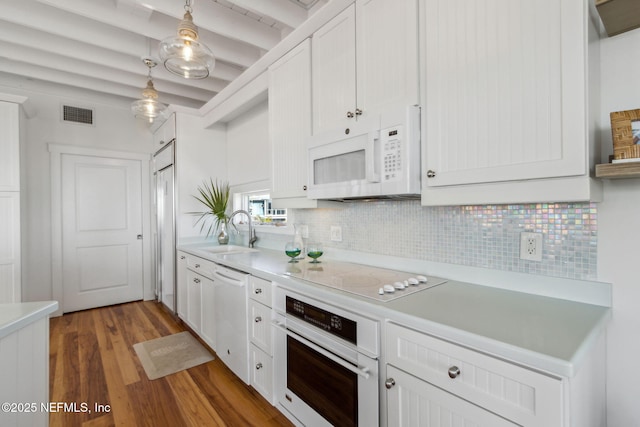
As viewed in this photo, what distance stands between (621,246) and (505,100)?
2.23 feet

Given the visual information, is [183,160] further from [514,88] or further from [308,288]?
[514,88]

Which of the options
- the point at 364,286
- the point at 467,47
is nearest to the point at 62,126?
the point at 364,286

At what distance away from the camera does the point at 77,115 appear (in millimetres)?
3914

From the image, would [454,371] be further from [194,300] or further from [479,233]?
[194,300]

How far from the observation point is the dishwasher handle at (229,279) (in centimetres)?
208

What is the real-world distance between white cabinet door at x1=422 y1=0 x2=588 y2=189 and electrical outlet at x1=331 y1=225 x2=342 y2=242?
3.23 ft

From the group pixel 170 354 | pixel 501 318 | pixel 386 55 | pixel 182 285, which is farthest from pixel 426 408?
pixel 182 285

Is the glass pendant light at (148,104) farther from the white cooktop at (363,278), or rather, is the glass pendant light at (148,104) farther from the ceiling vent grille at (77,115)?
the white cooktop at (363,278)

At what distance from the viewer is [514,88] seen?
3.56 ft

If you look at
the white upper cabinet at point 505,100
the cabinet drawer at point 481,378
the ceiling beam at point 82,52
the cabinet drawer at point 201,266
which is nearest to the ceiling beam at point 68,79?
the ceiling beam at point 82,52

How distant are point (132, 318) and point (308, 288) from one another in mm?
3226

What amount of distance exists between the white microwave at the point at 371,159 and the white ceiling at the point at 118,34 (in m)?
1.19

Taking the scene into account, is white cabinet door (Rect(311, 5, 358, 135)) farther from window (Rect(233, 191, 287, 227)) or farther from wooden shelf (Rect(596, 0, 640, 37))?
window (Rect(233, 191, 287, 227))

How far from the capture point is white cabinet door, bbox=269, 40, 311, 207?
6.79ft
